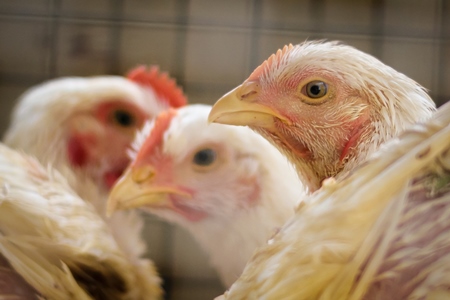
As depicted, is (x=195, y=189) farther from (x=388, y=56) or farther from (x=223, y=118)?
(x=388, y=56)

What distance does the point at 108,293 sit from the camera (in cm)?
68

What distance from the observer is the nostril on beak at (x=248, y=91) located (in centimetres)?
64

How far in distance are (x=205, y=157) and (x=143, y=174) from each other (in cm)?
10

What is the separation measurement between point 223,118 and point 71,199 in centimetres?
Answer: 26

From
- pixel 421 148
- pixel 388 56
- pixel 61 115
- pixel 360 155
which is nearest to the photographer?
pixel 421 148

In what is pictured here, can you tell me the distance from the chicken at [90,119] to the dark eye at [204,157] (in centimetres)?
28

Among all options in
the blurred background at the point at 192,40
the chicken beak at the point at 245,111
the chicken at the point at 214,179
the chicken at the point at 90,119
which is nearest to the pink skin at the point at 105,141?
the chicken at the point at 90,119

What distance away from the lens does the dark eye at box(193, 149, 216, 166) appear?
2.68 ft

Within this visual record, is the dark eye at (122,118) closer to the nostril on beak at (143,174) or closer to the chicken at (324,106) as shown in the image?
the nostril on beak at (143,174)

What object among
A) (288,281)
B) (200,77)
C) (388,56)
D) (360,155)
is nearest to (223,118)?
(360,155)

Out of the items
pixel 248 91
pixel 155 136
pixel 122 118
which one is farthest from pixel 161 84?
pixel 248 91

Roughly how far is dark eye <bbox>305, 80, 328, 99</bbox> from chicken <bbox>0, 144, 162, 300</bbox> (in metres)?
0.33

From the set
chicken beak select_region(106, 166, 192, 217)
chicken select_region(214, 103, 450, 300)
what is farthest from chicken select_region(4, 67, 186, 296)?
chicken select_region(214, 103, 450, 300)

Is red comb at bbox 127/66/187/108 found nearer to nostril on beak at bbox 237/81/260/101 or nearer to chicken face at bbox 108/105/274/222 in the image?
chicken face at bbox 108/105/274/222
